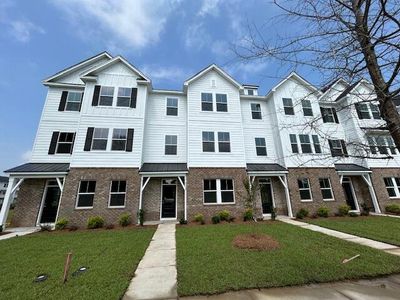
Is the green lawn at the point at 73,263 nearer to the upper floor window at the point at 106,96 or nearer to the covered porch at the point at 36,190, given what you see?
the covered porch at the point at 36,190

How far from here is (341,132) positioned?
17453mm

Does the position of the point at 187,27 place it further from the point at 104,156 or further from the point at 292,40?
the point at 104,156

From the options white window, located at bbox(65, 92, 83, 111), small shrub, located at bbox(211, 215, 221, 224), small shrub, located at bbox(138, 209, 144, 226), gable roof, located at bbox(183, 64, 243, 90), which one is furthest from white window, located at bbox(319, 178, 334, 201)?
white window, located at bbox(65, 92, 83, 111)

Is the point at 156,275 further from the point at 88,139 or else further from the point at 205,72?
the point at 205,72

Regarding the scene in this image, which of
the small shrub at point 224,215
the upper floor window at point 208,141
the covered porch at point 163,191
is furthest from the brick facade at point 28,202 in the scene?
the small shrub at point 224,215

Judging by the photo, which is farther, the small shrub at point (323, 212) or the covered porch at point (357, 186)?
the covered porch at point (357, 186)

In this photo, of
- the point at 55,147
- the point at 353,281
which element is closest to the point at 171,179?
the point at 55,147

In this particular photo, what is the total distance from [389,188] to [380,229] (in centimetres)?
942

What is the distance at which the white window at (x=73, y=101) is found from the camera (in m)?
14.3

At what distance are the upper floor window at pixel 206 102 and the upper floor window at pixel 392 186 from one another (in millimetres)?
15768

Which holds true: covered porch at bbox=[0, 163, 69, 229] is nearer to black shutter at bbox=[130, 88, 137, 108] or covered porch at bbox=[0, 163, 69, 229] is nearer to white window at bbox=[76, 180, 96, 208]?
white window at bbox=[76, 180, 96, 208]

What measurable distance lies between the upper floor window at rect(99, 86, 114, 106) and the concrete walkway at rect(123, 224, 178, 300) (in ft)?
34.8

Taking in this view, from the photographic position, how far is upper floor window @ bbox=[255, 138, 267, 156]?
51.7 ft

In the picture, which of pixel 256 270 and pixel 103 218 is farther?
pixel 103 218
